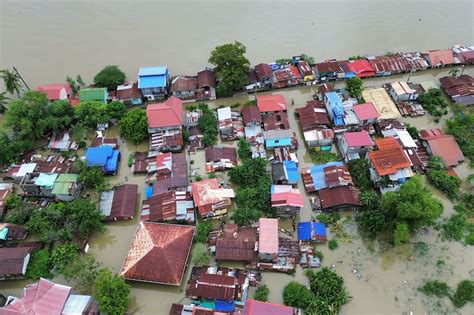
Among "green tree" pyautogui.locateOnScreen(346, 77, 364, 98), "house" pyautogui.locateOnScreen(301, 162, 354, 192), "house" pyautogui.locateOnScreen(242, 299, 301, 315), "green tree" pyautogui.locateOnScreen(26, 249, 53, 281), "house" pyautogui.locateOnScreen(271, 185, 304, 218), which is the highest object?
"green tree" pyautogui.locateOnScreen(346, 77, 364, 98)

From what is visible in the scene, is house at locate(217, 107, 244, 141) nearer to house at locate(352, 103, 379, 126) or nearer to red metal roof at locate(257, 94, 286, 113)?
red metal roof at locate(257, 94, 286, 113)

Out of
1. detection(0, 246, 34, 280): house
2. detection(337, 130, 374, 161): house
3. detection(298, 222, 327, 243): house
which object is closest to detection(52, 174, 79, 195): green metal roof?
detection(0, 246, 34, 280): house

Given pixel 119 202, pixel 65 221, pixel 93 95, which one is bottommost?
pixel 65 221

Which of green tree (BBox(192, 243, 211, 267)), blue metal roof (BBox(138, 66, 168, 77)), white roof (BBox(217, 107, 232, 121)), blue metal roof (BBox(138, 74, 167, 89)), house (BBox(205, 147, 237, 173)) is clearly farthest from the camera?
blue metal roof (BBox(138, 66, 168, 77))

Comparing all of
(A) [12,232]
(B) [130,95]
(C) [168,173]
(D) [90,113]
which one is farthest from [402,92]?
(A) [12,232]

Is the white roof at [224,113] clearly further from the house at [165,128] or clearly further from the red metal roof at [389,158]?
the red metal roof at [389,158]

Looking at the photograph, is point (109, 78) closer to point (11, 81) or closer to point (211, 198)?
point (11, 81)

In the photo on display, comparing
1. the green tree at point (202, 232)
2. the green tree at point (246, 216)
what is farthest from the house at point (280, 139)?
the green tree at point (202, 232)
